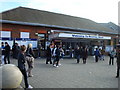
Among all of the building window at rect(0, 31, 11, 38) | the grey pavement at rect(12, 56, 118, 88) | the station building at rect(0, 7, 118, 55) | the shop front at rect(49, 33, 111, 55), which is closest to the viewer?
the grey pavement at rect(12, 56, 118, 88)

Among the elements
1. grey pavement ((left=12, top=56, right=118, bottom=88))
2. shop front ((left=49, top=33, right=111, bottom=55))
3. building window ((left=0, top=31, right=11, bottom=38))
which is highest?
building window ((left=0, top=31, right=11, bottom=38))

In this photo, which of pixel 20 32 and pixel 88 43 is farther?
pixel 88 43

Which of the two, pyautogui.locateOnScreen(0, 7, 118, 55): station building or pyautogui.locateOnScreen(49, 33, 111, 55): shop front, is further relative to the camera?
pyautogui.locateOnScreen(49, 33, 111, 55): shop front

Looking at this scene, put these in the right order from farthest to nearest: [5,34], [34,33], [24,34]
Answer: [34,33]
[24,34]
[5,34]

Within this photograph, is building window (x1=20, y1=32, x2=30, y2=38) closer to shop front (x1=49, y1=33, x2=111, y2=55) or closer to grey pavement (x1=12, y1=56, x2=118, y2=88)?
shop front (x1=49, y1=33, x2=111, y2=55)

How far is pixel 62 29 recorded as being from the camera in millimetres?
21641

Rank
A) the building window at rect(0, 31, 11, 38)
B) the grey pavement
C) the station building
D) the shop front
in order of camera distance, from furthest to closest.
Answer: the shop front
the station building
the building window at rect(0, 31, 11, 38)
the grey pavement

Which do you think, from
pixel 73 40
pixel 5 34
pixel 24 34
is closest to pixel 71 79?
pixel 5 34

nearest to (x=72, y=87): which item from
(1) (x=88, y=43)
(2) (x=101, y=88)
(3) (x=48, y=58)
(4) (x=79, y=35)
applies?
(2) (x=101, y=88)

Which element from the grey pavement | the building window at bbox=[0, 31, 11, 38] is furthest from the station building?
the grey pavement

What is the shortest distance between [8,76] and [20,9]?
1873cm

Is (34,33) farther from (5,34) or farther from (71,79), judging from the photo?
(71,79)

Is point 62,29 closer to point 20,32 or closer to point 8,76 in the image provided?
point 20,32

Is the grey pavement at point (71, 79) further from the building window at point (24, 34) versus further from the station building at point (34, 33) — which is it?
the building window at point (24, 34)
